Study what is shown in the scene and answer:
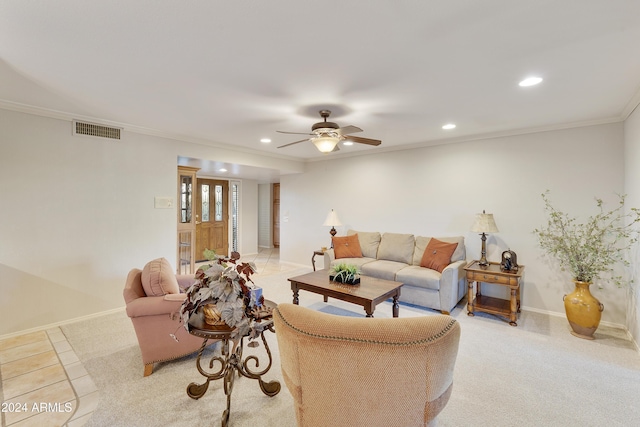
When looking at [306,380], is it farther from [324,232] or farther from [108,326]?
[324,232]

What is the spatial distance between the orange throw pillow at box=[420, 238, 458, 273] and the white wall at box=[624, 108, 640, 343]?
1.76 meters

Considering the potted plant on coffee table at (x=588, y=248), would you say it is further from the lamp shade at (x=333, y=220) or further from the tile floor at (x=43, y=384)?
the tile floor at (x=43, y=384)

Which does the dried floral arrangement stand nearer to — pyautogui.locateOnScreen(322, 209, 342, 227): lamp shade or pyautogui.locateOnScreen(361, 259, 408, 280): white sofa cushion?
pyautogui.locateOnScreen(361, 259, 408, 280): white sofa cushion

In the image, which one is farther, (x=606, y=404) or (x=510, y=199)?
(x=510, y=199)

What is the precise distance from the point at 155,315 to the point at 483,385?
8.72ft

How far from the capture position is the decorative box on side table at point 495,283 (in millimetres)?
3463

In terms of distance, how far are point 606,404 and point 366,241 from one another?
345 centimetres

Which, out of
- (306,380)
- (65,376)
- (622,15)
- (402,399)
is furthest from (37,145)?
(622,15)

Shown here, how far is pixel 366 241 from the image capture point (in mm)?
5199

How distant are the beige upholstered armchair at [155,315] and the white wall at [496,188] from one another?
381cm

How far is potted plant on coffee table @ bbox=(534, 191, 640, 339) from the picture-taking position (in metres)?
3.10

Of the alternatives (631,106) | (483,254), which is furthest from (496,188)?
(631,106)

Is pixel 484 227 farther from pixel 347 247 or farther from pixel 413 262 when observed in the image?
pixel 347 247

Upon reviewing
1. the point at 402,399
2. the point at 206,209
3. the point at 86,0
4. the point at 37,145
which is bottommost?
the point at 402,399
